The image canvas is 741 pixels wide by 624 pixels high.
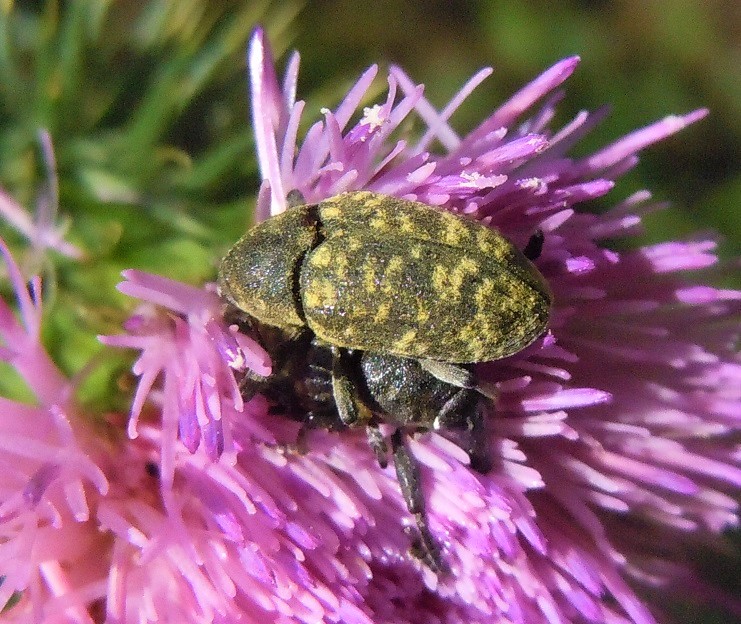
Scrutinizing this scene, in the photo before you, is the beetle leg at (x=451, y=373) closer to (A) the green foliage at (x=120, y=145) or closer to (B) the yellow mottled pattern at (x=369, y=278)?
(B) the yellow mottled pattern at (x=369, y=278)

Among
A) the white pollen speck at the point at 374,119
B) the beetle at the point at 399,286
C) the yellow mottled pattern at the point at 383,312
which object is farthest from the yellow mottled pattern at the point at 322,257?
the white pollen speck at the point at 374,119

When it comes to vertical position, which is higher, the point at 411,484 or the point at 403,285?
the point at 403,285

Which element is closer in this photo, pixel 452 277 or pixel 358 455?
pixel 452 277

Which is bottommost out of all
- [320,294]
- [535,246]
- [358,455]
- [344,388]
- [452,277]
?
[358,455]

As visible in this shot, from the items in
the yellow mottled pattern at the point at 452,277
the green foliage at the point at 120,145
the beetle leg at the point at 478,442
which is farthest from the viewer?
the green foliage at the point at 120,145

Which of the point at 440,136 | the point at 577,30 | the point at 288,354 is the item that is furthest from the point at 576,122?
the point at 577,30

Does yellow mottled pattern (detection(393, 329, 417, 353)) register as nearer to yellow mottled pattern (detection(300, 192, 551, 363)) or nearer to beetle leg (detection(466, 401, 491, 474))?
yellow mottled pattern (detection(300, 192, 551, 363))

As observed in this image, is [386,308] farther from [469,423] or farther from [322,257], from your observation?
[469,423]

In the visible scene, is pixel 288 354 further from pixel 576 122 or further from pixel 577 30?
pixel 577 30

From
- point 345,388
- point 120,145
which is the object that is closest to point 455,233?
point 345,388
